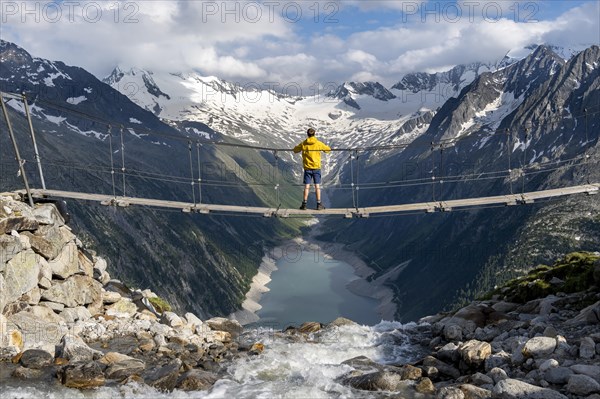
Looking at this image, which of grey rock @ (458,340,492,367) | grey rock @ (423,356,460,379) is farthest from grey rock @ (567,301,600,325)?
grey rock @ (423,356,460,379)

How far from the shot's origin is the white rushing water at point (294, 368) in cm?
1855

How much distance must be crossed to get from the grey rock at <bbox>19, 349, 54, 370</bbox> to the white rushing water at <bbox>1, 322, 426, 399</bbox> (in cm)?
160

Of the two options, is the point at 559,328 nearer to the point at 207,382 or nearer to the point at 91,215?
the point at 207,382

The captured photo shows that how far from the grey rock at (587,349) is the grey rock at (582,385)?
2.16 m

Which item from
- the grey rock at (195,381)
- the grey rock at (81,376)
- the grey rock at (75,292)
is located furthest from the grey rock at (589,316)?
the grey rock at (75,292)


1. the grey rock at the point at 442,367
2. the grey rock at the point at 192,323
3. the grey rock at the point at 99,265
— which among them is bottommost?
the grey rock at the point at 192,323

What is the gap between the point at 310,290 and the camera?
190 metres

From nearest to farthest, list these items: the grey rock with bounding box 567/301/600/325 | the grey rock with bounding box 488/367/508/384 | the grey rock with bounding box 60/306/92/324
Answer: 1. the grey rock with bounding box 488/367/508/384
2. the grey rock with bounding box 567/301/600/325
3. the grey rock with bounding box 60/306/92/324

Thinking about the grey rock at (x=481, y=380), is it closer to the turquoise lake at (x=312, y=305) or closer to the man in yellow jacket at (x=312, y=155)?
the man in yellow jacket at (x=312, y=155)

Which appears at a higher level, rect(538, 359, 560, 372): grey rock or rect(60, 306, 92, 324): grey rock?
rect(538, 359, 560, 372): grey rock

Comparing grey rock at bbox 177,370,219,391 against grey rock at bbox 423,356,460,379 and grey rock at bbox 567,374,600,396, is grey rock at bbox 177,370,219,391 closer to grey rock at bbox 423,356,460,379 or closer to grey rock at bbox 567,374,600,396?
grey rock at bbox 423,356,460,379

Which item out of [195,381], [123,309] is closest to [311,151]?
[195,381]

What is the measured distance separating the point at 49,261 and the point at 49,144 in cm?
15954

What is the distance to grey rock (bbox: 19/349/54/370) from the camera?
782 inches
